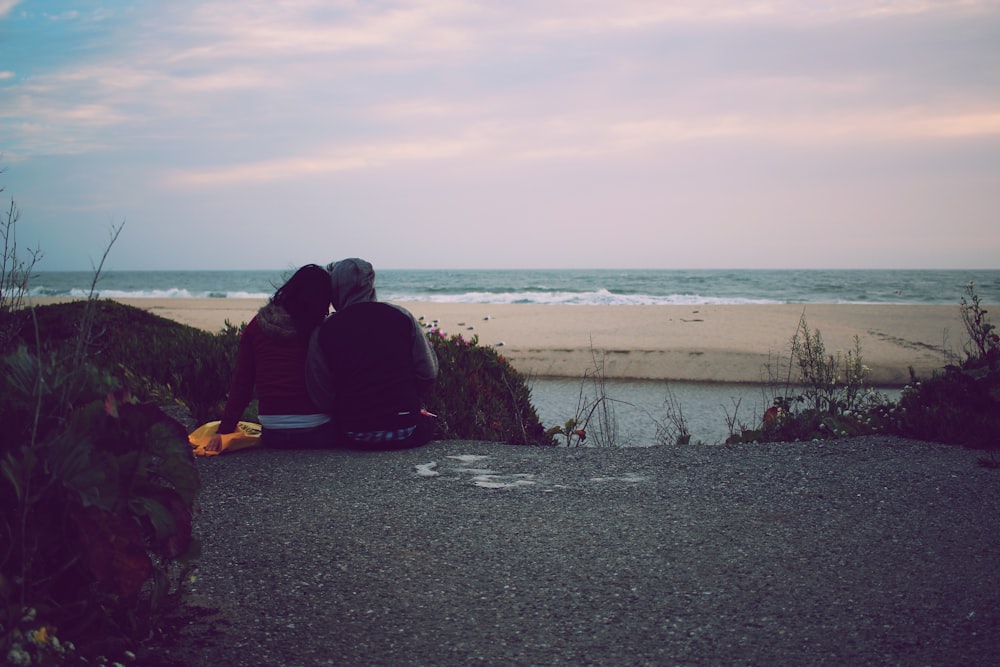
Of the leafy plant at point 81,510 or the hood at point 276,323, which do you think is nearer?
the leafy plant at point 81,510

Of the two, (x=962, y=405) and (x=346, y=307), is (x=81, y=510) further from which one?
(x=962, y=405)

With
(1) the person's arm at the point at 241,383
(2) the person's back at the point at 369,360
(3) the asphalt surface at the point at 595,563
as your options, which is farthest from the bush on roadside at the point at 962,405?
(1) the person's arm at the point at 241,383

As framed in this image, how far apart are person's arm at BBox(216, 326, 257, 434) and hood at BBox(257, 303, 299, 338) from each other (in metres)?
0.18

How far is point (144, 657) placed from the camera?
10.2ft

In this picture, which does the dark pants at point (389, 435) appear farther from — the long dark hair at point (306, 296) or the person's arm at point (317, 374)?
the long dark hair at point (306, 296)

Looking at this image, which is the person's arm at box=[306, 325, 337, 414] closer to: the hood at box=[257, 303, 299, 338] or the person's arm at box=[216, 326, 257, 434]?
the hood at box=[257, 303, 299, 338]

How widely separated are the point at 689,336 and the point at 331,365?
14.5 m

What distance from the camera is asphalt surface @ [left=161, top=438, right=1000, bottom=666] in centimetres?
337

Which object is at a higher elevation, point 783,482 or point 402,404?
point 402,404

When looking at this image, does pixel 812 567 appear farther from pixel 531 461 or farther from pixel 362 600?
pixel 531 461

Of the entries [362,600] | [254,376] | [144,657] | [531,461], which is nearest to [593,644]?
[362,600]

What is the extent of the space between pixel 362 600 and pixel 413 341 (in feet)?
10.6

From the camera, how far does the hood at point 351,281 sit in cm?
673

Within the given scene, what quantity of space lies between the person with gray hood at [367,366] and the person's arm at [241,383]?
1.73ft
